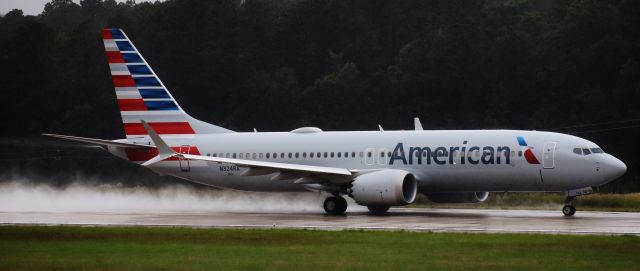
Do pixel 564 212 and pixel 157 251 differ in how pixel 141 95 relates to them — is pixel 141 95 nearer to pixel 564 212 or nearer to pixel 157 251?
pixel 564 212

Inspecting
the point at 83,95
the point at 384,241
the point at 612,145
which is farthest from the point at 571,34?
the point at 384,241

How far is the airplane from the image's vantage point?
39.1 metres

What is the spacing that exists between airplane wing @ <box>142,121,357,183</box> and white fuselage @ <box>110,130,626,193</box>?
5.69ft

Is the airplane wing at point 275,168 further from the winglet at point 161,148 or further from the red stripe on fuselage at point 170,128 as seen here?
the red stripe on fuselage at point 170,128

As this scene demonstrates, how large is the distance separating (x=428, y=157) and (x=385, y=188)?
93.1 inches

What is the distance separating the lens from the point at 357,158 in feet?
140

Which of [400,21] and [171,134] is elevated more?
[400,21]

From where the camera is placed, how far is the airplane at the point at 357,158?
128 ft

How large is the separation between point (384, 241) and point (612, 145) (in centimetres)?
4332

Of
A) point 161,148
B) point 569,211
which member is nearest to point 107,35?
point 161,148

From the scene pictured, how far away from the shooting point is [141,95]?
1849 inches

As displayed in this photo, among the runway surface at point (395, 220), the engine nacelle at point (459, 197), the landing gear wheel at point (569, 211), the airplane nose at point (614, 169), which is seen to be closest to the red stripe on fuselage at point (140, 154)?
the runway surface at point (395, 220)

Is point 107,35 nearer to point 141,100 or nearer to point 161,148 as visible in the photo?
point 141,100

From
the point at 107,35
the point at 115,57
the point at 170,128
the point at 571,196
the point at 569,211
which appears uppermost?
the point at 107,35
